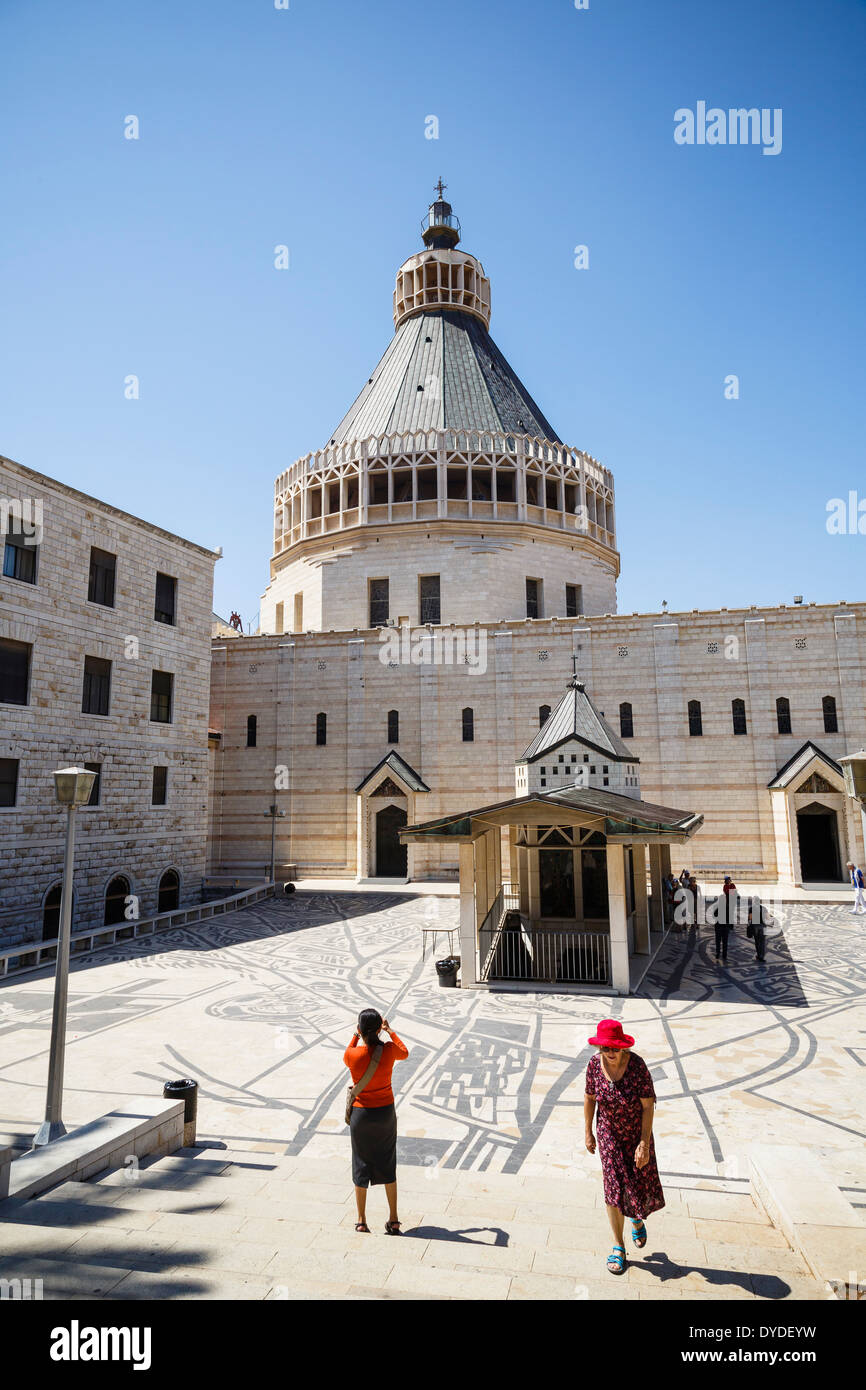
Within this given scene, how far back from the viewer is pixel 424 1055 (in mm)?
12570

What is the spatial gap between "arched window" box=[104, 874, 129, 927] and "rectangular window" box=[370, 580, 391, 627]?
2044 centimetres

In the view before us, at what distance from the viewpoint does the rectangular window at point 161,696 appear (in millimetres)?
28594

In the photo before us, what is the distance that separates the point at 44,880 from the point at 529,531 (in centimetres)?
2976

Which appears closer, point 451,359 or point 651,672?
point 651,672

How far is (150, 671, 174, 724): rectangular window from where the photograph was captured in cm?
2859

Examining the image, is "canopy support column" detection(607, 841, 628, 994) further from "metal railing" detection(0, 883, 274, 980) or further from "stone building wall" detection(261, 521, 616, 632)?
"stone building wall" detection(261, 521, 616, 632)

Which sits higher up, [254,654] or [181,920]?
[254,654]

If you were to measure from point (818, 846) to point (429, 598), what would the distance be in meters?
22.5

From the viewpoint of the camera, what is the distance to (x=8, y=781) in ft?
73.0

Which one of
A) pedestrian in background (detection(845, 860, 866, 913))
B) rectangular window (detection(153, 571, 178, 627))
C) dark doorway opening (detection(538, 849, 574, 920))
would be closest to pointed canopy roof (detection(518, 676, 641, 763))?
dark doorway opening (detection(538, 849, 574, 920))

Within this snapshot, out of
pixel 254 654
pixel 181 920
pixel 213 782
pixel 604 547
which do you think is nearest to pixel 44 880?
pixel 181 920

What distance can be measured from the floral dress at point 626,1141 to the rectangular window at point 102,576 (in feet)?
80.6

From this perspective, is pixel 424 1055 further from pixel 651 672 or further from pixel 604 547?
pixel 604 547
